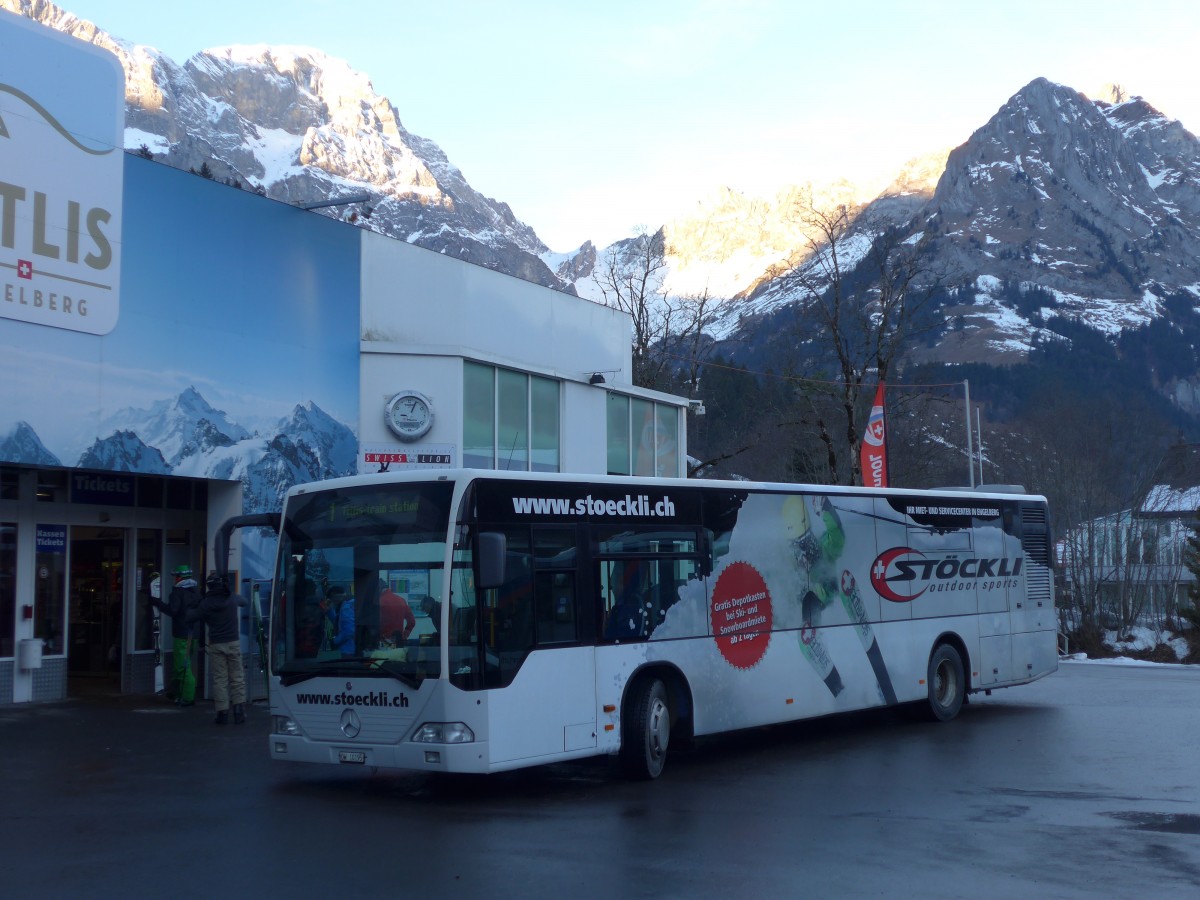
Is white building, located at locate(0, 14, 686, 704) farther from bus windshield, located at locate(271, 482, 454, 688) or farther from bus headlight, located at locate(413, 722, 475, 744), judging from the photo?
bus headlight, located at locate(413, 722, 475, 744)

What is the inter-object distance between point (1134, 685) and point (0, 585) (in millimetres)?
18178

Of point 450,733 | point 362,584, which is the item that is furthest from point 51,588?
point 450,733

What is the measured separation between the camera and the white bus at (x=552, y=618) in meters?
10.4

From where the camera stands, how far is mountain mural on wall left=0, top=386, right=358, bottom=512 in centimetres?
1653

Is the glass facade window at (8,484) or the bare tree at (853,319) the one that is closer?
the glass facade window at (8,484)

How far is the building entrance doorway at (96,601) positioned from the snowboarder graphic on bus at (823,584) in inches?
419

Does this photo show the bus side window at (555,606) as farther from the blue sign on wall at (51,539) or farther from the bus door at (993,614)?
the blue sign on wall at (51,539)

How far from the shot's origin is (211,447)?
1823cm

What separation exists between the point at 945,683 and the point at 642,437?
1110 cm

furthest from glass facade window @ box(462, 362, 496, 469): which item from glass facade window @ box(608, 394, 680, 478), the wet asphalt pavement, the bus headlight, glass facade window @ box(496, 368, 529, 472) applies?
the bus headlight

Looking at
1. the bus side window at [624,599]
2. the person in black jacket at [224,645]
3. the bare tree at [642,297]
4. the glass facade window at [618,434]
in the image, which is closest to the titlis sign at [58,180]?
the person in black jacket at [224,645]

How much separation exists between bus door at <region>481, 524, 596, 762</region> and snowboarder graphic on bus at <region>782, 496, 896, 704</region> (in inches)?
135

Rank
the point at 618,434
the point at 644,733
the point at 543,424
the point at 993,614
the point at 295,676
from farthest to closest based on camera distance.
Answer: the point at 618,434 < the point at 543,424 < the point at 993,614 < the point at 644,733 < the point at 295,676

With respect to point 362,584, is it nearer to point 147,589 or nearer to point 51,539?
point 51,539
